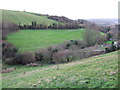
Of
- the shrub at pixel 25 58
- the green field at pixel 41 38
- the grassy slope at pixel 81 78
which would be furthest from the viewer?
the green field at pixel 41 38

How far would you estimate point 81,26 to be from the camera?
2771 inches

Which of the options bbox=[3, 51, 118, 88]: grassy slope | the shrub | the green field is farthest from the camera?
the green field

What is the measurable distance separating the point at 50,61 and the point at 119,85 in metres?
26.5

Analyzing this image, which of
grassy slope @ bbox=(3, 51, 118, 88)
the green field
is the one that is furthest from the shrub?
grassy slope @ bbox=(3, 51, 118, 88)

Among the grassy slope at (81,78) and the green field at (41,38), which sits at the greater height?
the green field at (41,38)

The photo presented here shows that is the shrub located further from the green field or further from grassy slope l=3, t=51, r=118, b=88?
grassy slope l=3, t=51, r=118, b=88

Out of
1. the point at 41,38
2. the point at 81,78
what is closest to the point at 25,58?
the point at 41,38

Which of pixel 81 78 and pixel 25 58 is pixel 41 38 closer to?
pixel 25 58

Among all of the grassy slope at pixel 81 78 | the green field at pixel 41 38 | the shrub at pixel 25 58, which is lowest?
the shrub at pixel 25 58

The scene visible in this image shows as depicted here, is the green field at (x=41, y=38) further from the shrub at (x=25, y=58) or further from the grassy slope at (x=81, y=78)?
the grassy slope at (x=81, y=78)

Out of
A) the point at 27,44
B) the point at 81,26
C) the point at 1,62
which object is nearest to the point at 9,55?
the point at 1,62

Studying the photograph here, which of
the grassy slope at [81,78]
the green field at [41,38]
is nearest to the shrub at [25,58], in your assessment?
the green field at [41,38]

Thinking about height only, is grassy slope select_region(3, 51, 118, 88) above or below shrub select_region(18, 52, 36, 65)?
above

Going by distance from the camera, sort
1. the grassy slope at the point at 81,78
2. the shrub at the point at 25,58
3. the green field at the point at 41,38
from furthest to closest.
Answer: the green field at the point at 41,38
the shrub at the point at 25,58
the grassy slope at the point at 81,78
